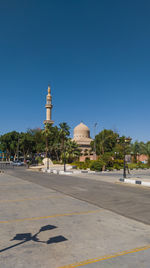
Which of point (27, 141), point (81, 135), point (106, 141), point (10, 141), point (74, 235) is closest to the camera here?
point (74, 235)

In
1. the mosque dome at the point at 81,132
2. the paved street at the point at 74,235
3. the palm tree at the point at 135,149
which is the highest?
the mosque dome at the point at 81,132

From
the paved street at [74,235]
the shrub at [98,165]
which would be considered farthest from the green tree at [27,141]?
the paved street at [74,235]

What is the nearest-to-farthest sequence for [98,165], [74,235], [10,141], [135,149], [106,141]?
1. [74,235]
2. [98,165]
3. [135,149]
4. [106,141]
5. [10,141]

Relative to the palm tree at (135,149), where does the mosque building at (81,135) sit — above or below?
above

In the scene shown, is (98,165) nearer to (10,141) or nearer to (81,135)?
(10,141)

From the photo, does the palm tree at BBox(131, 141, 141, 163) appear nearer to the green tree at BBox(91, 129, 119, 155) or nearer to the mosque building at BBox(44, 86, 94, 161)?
the green tree at BBox(91, 129, 119, 155)

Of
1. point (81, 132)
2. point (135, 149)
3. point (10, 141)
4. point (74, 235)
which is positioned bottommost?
point (74, 235)

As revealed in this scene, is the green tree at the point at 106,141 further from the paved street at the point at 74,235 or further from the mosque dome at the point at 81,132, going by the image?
the paved street at the point at 74,235

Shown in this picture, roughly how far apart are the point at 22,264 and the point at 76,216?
4.20 metres

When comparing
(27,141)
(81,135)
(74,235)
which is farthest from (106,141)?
(74,235)

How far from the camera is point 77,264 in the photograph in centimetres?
467

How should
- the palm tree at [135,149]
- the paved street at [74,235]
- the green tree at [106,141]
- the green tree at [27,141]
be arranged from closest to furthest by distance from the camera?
the paved street at [74,235] → the palm tree at [135,149] → the green tree at [106,141] → the green tree at [27,141]

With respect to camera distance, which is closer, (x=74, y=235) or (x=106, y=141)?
(x=74, y=235)

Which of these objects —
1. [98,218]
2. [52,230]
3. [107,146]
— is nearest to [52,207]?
[98,218]
